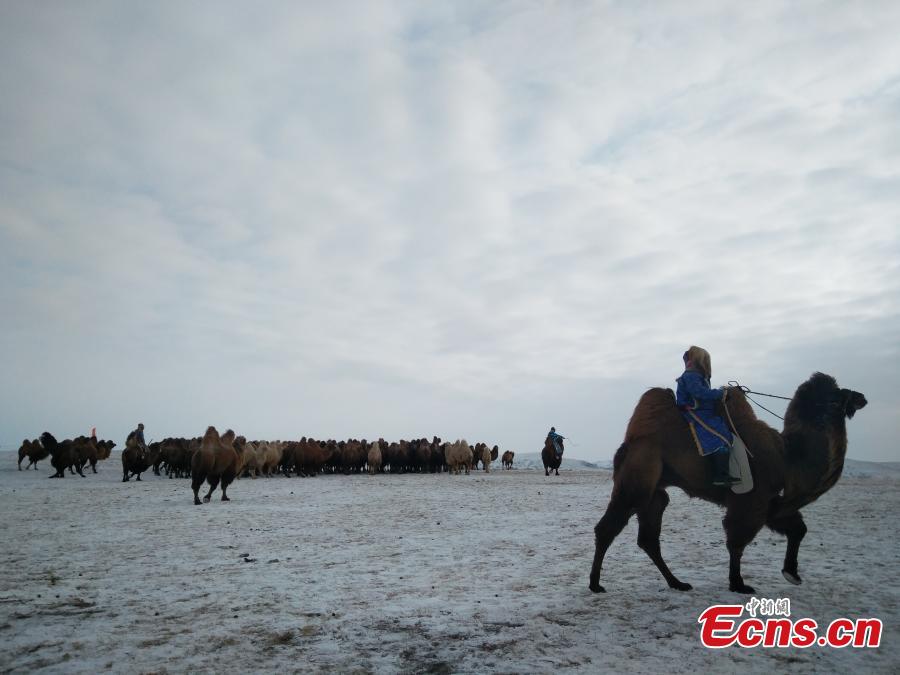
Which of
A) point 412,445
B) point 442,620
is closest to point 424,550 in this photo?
point 442,620

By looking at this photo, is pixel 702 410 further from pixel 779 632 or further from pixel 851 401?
pixel 779 632

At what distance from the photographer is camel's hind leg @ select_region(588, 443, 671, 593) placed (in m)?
5.69

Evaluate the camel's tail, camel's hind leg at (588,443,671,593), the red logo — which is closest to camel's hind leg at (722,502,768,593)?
the red logo

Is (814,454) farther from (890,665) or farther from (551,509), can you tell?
(551,509)

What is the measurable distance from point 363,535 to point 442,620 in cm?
508

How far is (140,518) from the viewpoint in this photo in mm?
11812

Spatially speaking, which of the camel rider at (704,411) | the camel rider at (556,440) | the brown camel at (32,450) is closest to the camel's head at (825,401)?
the camel rider at (704,411)

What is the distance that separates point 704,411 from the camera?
231 inches

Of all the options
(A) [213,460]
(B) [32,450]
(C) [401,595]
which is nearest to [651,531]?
(C) [401,595]

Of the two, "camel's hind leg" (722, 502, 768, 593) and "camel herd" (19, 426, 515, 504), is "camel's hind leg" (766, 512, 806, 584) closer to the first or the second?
"camel's hind leg" (722, 502, 768, 593)

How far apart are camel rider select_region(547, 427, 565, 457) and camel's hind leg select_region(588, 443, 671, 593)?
82.6 ft

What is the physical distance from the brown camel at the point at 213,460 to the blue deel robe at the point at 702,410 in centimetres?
1337

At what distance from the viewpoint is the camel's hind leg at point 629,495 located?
5.69 m

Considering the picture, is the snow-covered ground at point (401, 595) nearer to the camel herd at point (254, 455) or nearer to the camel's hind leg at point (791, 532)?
the camel's hind leg at point (791, 532)
